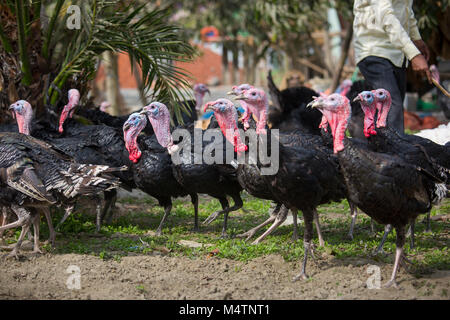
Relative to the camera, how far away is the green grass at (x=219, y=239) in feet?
16.8

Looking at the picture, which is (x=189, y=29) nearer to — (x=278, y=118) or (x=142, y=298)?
(x=278, y=118)

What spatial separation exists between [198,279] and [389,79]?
10.4ft

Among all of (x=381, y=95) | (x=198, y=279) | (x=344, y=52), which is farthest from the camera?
(x=344, y=52)

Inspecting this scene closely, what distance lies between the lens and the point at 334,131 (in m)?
4.41

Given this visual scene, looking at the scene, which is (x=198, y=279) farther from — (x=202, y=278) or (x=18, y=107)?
(x=18, y=107)

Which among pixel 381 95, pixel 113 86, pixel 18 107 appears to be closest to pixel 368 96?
pixel 381 95

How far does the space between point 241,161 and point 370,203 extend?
4.40 ft

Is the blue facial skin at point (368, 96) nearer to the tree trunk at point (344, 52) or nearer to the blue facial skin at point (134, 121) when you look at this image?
the blue facial skin at point (134, 121)

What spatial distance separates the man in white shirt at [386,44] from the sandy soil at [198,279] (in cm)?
210

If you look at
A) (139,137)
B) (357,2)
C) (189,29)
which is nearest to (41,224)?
(139,137)

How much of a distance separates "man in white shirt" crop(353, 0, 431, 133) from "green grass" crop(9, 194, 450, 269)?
1.27 m

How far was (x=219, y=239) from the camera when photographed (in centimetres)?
582

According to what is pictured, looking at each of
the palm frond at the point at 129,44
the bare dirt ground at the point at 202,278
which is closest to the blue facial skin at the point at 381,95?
the bare dirt ground at the point at 202,278

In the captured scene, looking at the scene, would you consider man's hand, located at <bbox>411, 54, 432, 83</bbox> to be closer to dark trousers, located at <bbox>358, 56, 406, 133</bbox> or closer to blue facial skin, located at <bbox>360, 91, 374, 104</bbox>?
dark trousers, located at <bbox>358, 56, 406, 133</bbox>
